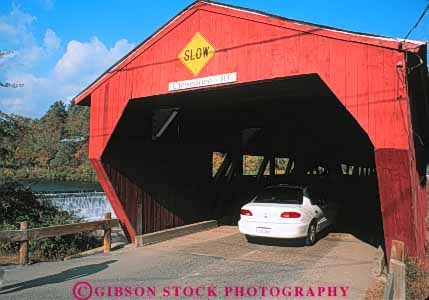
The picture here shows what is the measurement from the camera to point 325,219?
11.5 metres

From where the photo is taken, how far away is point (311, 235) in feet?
34.1

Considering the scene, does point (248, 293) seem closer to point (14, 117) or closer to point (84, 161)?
point (14, 117)

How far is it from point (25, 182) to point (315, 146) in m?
13.6

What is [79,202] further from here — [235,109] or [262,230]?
[262,230]

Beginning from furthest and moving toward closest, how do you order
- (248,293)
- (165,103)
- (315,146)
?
(315,146) → (165,103) → (248,293)

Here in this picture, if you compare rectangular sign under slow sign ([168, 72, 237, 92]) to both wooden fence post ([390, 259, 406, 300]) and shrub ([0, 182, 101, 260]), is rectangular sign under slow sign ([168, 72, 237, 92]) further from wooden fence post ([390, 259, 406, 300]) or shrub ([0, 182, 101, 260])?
shrub ([0, 182, 101, 260])

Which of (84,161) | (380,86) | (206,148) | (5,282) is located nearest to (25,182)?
(206,148)

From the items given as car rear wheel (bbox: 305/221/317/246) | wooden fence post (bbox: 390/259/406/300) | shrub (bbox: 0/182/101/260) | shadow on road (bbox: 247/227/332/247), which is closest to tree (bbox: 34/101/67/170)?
shrub (bbox: 0/182/101/260)

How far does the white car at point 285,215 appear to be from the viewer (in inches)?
387

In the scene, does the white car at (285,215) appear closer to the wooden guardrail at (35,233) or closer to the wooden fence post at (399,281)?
the wooden guardrail at (35,233)

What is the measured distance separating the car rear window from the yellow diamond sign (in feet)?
12.8

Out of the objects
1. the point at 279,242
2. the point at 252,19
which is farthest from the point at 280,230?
the point at 252,19

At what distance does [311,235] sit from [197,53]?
5317 mm

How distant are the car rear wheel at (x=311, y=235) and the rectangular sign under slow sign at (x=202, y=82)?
171 inches
